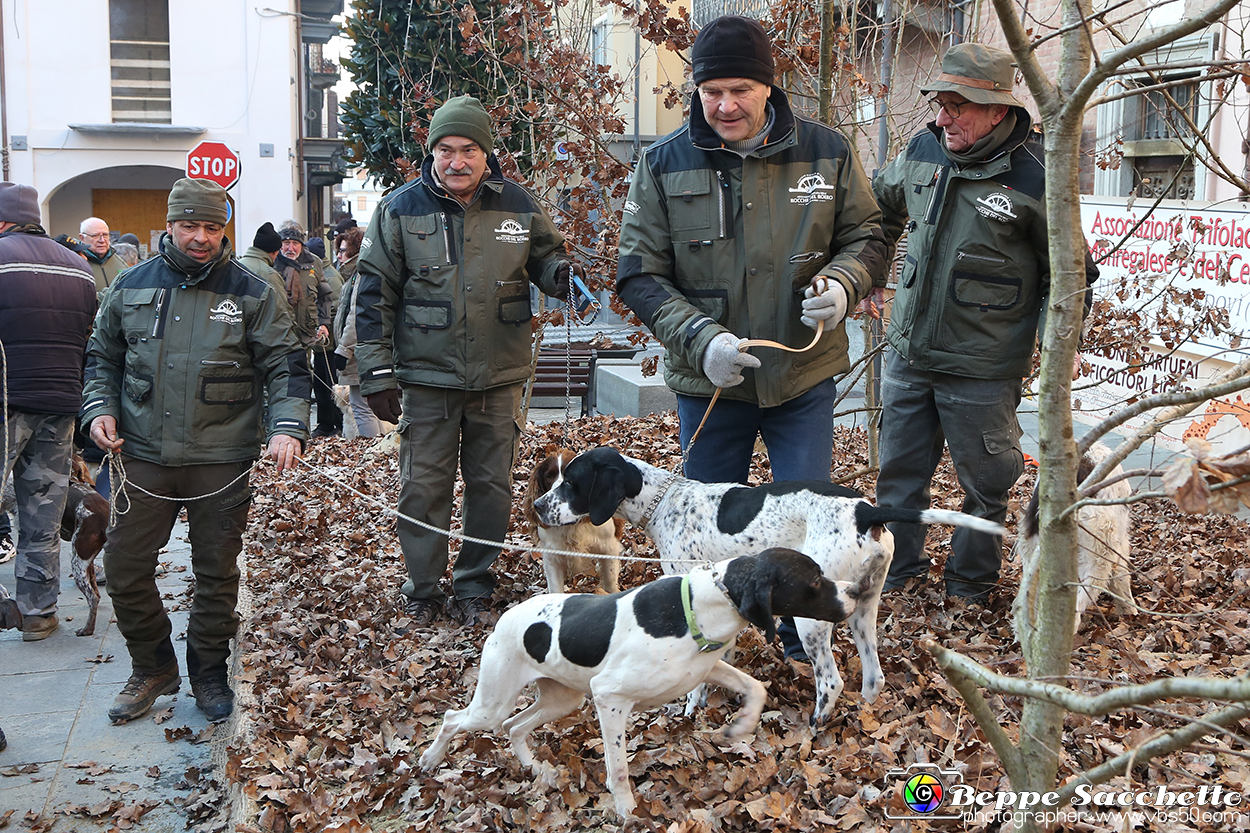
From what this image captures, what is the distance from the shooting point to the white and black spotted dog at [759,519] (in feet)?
12.6

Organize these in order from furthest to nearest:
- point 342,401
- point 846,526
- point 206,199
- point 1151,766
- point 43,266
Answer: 1. point 342,401
2. point 43,266
3. point 206,199
4. point 846,526
5. point 1151,766

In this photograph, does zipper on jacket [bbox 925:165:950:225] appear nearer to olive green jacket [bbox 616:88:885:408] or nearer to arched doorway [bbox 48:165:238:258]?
olive green jacket [bbox 616:88:885:408]

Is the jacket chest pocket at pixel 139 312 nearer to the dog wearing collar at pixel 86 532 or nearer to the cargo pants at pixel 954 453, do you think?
the dog wearing collar at pixel 86 532

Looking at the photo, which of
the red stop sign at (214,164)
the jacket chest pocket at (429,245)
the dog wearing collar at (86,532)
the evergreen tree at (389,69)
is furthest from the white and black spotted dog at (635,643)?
the evergreen tree at (389,69)

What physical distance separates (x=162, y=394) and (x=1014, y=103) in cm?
388

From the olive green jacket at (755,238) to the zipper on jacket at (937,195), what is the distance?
48 cm

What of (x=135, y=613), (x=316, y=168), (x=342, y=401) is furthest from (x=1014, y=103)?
(x=316, y=168)

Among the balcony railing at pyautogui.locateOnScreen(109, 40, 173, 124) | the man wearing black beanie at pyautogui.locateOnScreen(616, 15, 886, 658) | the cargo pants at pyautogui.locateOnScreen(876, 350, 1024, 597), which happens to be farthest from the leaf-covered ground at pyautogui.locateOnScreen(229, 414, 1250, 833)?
the balcony railing at pyautogui.locateOnScreen(109, 40, 173, 124)

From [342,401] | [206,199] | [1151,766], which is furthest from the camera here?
[342,401]

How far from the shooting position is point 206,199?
16.0ft

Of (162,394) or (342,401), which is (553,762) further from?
(342,401)

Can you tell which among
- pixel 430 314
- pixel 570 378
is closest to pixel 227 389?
pixel 430 314

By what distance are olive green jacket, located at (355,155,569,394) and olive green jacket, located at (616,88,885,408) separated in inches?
41.4

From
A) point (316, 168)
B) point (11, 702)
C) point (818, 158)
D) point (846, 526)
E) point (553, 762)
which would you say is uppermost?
point (316, 168)
